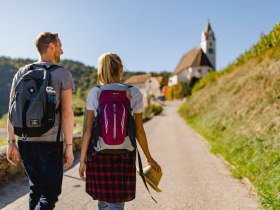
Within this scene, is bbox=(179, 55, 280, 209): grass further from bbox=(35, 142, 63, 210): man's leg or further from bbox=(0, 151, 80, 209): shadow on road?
bbox=(0, 151, 80, 209): shadow on road

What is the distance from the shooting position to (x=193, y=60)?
279ft

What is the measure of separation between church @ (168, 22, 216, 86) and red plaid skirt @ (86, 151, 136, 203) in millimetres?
72685

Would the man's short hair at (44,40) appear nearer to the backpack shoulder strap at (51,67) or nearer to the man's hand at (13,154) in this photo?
the backpack shoulder strap at (51,67)

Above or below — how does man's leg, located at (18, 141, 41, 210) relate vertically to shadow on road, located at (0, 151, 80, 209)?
above

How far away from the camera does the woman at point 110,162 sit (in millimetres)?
3828

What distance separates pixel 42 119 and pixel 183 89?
2804 inches

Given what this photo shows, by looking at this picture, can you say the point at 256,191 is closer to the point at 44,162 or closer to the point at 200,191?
the point at 200,191

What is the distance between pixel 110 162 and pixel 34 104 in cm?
95

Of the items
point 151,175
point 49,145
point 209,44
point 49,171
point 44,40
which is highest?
point 209,44

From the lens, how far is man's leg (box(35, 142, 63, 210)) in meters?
3.67

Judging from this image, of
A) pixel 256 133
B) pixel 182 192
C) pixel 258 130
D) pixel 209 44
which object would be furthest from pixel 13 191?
pixel 209 44

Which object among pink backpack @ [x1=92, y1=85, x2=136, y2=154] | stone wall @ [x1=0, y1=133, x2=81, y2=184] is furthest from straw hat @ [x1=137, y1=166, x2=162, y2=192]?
stone wall @ [x1=0, y1=133, x2=81, y2=184]

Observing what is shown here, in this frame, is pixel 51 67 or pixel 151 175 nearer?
pixel 51 67

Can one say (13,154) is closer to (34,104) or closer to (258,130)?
(34,104)
